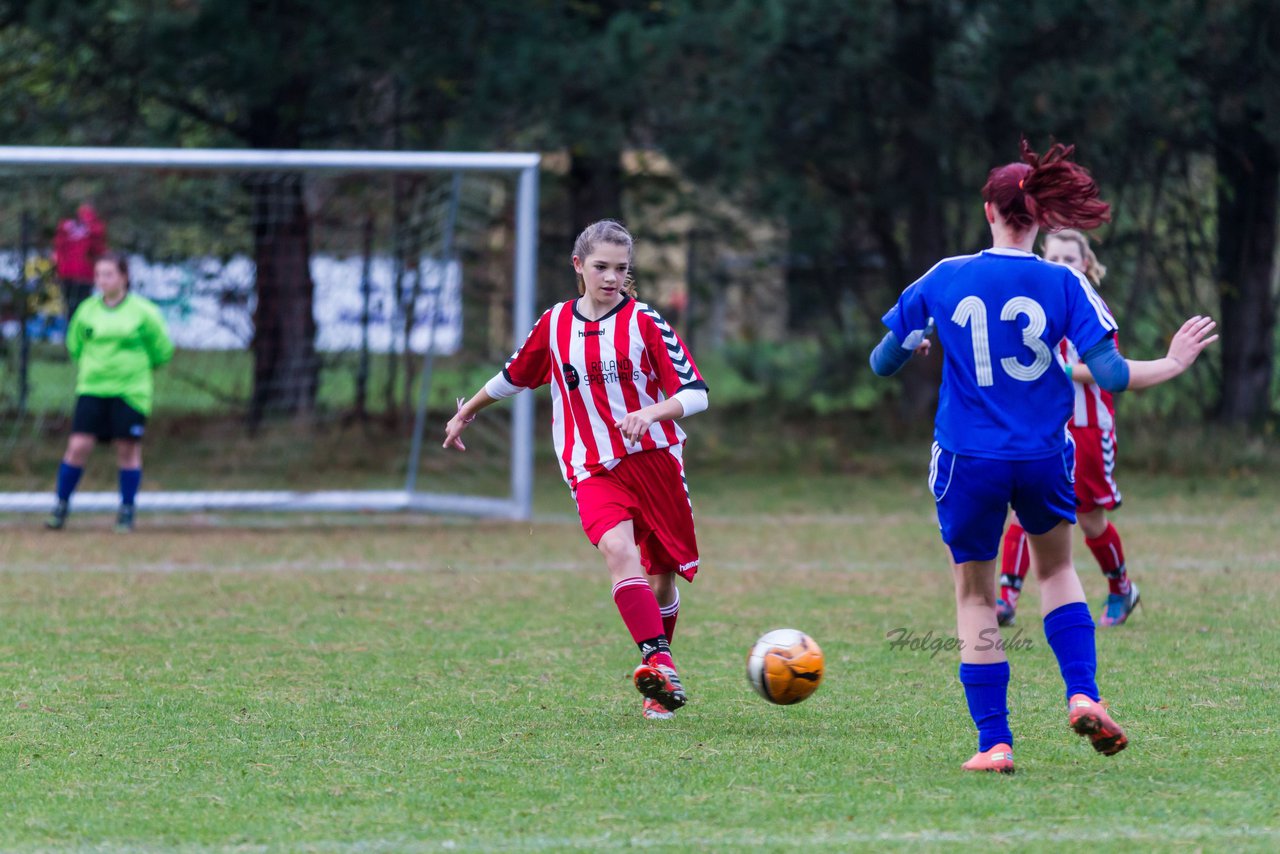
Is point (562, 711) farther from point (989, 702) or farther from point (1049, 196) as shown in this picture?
point (1049, 196)

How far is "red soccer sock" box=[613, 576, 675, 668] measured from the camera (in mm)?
5164

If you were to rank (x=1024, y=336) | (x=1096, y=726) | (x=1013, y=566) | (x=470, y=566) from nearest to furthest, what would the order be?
(x=1096, y=726)
(x=1024, y=336)
(x=1013, y=566)
(x=470, y=566)

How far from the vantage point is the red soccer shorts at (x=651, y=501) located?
17.7 feet

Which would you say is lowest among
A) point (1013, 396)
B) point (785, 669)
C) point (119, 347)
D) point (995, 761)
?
point (995, 761)

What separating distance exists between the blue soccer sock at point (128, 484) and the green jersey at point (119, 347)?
43cm

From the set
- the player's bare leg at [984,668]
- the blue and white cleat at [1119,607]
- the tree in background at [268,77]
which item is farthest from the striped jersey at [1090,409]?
the tree in background at [268,77]

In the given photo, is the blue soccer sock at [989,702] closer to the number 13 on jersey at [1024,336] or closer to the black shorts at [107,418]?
the number 13 on jersey at [1024,336]

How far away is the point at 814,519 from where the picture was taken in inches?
442

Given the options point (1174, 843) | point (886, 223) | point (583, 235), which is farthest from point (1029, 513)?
point (886, 223)

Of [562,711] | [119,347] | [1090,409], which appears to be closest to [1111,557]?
[1090,409]

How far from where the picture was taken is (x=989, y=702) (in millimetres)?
4340

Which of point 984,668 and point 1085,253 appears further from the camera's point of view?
point 1085,253

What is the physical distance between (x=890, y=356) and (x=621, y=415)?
1.18 m

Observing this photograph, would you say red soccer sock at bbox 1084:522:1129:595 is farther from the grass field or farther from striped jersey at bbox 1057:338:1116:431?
striped jersey at bbox 1057:338:1116:431
